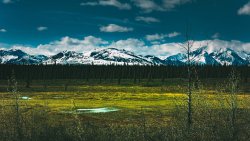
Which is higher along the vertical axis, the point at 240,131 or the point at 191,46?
the point at 191,46

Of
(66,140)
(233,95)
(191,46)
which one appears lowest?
(66,140)

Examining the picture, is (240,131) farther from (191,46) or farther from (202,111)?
(191,46)

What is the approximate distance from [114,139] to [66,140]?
1880 millimetres

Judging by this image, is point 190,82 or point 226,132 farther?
point 190,82

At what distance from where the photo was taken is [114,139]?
14.9m

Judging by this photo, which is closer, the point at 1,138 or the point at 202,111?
the point at 1,138

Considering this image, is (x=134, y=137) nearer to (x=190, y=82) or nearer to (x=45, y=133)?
(x=45, y=133)

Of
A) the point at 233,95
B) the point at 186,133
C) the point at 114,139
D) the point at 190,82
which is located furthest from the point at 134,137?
the point at 190,82

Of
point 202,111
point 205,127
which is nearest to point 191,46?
point 202,111

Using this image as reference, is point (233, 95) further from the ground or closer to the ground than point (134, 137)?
further from the ground

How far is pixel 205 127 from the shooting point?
14.9m

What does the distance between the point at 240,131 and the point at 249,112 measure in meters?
2.18

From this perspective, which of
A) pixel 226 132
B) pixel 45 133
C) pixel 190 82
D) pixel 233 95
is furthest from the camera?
pixel 190 82

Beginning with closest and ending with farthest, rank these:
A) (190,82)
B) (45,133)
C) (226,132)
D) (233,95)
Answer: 1. (226,132)
2. (45,133)
3. (233,95)
4. (190,82)
